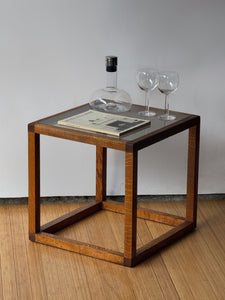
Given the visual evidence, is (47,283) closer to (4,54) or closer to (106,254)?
(106,254)

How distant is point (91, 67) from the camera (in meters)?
2.93

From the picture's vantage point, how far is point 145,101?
9.48ft

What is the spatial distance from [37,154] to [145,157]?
2.24 ft

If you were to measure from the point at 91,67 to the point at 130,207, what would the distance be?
0.79 meters

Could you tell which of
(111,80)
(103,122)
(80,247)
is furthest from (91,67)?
(80,247)

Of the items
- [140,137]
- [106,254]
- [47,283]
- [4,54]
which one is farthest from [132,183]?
[4,54]

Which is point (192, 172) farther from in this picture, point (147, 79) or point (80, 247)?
point (80, 247)

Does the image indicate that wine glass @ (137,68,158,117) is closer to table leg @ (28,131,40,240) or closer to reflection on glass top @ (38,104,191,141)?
reflection on glass top @ (38,104,191,141)

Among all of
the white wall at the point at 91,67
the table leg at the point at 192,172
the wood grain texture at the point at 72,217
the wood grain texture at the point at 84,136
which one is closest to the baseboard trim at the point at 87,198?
the white wall at the point at 91,67

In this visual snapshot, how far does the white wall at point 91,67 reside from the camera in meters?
2.85

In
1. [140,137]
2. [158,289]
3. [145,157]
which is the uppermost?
[140,137]

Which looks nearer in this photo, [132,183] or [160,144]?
[132,183]

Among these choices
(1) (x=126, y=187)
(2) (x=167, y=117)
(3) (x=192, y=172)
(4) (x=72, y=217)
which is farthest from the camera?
(4) (x=72, y=217)

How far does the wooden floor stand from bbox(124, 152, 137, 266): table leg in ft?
0.21
